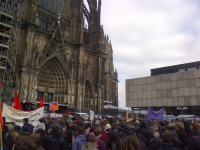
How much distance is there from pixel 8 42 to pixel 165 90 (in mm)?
29936

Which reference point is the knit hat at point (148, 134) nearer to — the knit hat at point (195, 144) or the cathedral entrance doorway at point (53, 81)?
the knit hat at point (195, 144)

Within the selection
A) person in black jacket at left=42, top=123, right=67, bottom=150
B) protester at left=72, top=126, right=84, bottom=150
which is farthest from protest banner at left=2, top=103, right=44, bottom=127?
protester at left=72, top=126, right=84, bottom=150

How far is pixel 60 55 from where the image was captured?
2947 cm

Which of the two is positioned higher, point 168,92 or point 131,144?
point 168,92

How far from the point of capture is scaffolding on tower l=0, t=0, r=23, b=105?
811 inches

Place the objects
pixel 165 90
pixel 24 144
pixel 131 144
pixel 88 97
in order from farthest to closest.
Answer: pixel 165 90
pixel 88 97
pixel 131 144
pixel 24 144

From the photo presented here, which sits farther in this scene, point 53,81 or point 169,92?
point 169,92

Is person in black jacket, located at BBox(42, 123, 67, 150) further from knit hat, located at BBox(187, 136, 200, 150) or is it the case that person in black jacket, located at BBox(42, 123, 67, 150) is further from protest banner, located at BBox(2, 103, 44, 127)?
protest banner, located at BBox(2, 103, 44, 127)

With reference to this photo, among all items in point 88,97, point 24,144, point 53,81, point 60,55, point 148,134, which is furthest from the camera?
point 88,97

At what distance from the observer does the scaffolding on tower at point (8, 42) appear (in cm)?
2061

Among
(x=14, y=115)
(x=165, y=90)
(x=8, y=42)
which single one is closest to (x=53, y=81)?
(x=8, y=42)

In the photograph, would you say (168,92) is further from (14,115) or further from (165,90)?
(14,115)

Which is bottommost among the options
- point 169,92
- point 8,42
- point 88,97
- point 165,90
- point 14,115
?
point 14,115

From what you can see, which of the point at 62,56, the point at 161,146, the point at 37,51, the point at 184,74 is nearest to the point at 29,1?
the point at 37,51
